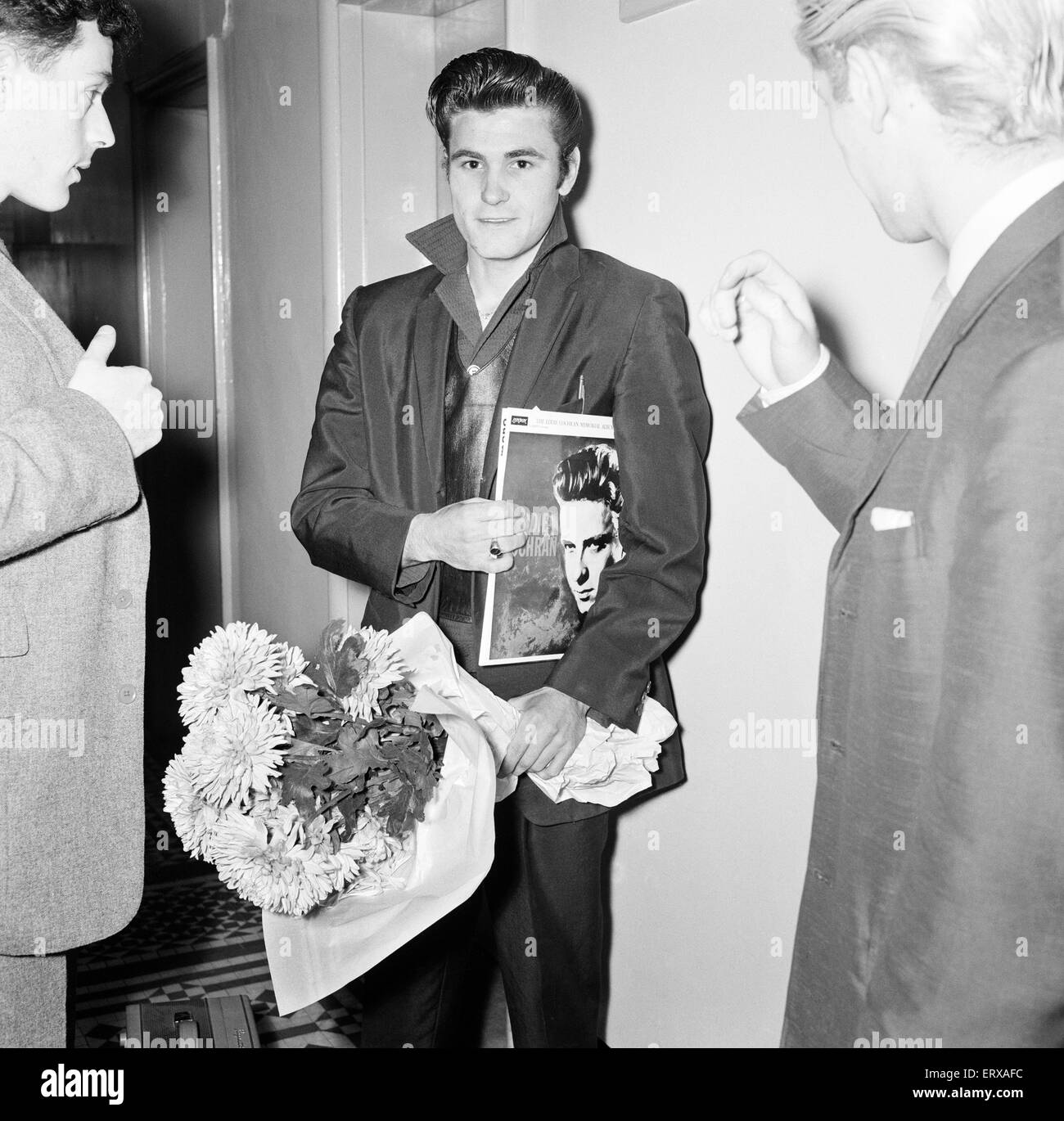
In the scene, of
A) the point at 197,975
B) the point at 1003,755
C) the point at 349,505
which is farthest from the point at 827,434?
the point at 197,975

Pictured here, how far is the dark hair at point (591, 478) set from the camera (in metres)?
1.71

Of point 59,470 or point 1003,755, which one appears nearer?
point 1003,755

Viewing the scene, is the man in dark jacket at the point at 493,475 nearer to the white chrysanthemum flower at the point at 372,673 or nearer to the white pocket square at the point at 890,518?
the white chrysanthemum flower at the point at 372,673

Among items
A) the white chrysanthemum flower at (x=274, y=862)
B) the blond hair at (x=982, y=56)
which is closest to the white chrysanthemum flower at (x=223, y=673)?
the white chrysanthemum flower at (x=274, y=862)

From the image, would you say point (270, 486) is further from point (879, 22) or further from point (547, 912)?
point (879, 22)

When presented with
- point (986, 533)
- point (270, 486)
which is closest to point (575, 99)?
point (986, 533)

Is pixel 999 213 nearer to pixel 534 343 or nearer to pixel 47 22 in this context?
pixel 534 343

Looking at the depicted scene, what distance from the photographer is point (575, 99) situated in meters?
1.76

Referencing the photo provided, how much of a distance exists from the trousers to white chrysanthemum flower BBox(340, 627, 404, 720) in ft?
1.83

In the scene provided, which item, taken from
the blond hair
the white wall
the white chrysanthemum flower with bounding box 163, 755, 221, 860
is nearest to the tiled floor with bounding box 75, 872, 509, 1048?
the white wall

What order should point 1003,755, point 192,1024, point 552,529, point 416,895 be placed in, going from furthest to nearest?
point 552,529, point 192,1024, point 416,895, point 1003,755

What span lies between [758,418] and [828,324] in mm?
464

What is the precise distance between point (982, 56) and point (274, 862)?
0.97 m

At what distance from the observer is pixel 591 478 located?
5.66 ft
